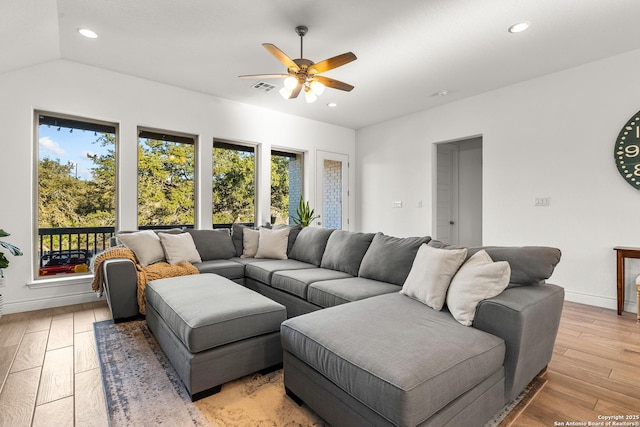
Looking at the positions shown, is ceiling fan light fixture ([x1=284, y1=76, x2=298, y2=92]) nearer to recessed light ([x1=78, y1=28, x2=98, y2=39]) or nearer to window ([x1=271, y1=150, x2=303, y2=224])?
recessed light ([x1=78, y1=28, x2=98, y2=39])

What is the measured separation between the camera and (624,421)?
5.06 ft

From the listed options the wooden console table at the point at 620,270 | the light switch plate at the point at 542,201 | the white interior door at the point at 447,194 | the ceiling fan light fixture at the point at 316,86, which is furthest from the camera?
the white interior door at the point at 447,194

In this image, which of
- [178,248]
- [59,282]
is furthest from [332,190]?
[59,282]

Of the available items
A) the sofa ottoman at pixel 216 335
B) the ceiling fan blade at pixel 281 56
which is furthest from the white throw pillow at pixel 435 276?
→ the ceiling fan blade at pixel 281 56

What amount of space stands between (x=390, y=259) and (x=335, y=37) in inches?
84.1

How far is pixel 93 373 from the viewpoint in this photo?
6.53 ft

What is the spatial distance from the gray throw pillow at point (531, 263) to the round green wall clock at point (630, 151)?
2.35m

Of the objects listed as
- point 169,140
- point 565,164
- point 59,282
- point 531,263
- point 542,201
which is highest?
point 169,140

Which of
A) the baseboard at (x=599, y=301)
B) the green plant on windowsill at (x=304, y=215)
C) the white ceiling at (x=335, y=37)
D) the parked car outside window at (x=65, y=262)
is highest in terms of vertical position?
the white ceiling at (x=335, y=37)

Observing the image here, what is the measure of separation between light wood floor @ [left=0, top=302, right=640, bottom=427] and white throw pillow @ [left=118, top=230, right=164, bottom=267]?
68 centimetres

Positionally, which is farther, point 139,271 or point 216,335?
point 139,271

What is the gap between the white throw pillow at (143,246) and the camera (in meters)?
3.25

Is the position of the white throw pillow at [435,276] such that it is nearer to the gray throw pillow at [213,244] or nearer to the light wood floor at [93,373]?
the light wood floor at [93,373]

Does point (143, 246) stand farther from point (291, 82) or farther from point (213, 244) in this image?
point (291, 82)
